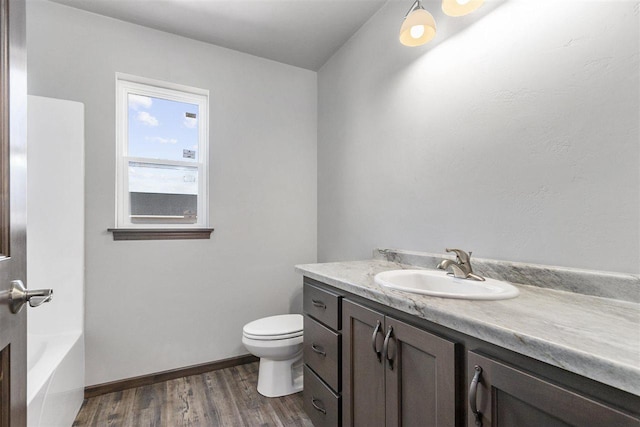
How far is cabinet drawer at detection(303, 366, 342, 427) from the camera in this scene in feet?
4.57

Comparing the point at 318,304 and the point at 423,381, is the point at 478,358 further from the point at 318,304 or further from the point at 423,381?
the point at 318,304

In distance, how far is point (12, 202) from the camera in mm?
695

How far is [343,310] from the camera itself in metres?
1.34

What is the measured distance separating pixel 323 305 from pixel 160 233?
4.62 feet

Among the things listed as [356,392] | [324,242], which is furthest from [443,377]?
[324,242]

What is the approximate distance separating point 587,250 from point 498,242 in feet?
1.02

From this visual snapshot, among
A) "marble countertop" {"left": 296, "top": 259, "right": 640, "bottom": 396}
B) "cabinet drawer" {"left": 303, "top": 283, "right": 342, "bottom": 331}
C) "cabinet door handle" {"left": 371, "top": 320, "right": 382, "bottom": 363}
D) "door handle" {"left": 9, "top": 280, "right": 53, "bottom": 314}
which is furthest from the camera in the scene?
"cabinet drawer" {"left": 303, "top": 283, "right": 342, "bottom": 331}

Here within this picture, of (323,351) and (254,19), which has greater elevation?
(254,19)

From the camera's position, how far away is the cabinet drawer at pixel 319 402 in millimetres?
1394

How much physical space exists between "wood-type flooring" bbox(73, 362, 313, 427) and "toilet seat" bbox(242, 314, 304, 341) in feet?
1.36

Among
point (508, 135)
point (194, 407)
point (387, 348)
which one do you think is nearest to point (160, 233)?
point (194, 407)

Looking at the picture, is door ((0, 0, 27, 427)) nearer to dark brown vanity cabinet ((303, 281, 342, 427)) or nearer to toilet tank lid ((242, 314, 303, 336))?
dark brown vanity cabinet ((303, 281, 342, 427))

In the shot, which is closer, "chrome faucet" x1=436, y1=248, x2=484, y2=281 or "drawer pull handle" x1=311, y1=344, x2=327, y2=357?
"chrome faucet" x1=436, y1=248, x2=484, y2=281

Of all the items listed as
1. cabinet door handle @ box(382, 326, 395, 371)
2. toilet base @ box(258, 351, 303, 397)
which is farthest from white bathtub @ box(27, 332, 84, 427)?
cabinet door handle @ box(382, 326, 395, 371)
